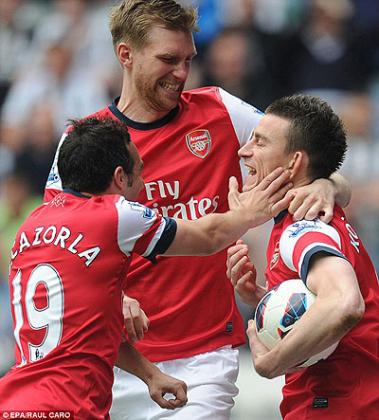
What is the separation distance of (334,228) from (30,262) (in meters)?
1.41

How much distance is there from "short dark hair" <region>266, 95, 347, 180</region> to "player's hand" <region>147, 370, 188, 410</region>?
1221 mm

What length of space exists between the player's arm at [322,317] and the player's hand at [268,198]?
22.5 inches

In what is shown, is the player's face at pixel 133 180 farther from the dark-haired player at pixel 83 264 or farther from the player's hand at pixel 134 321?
the player's hand at pixel 134 321

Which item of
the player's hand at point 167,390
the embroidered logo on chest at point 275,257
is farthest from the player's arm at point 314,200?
the player's hand at point 167,390

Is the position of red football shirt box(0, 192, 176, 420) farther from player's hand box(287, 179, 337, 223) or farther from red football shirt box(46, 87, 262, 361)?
red football shirt box(46, 87, 262, 361)

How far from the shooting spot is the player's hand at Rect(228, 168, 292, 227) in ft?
17.2

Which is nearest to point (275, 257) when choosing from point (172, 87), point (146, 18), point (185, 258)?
point (185, 258)

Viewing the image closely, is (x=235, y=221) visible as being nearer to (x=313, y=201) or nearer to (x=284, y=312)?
(x=313, y=201)

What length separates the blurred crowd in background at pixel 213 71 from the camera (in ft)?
38.1

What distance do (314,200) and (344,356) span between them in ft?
2.41

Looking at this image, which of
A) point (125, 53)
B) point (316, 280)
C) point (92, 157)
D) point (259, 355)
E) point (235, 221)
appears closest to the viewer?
point (316, 280)

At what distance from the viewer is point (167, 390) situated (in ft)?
17.7

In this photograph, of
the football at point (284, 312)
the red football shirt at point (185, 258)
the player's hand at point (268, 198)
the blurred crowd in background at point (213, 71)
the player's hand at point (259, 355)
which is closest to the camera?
the player's hand at point (259, 355)

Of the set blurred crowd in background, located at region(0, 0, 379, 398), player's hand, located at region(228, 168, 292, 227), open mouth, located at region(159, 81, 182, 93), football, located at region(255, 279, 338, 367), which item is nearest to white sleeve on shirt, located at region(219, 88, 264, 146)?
open mouth, located at region(159, 81, 182, 93)
